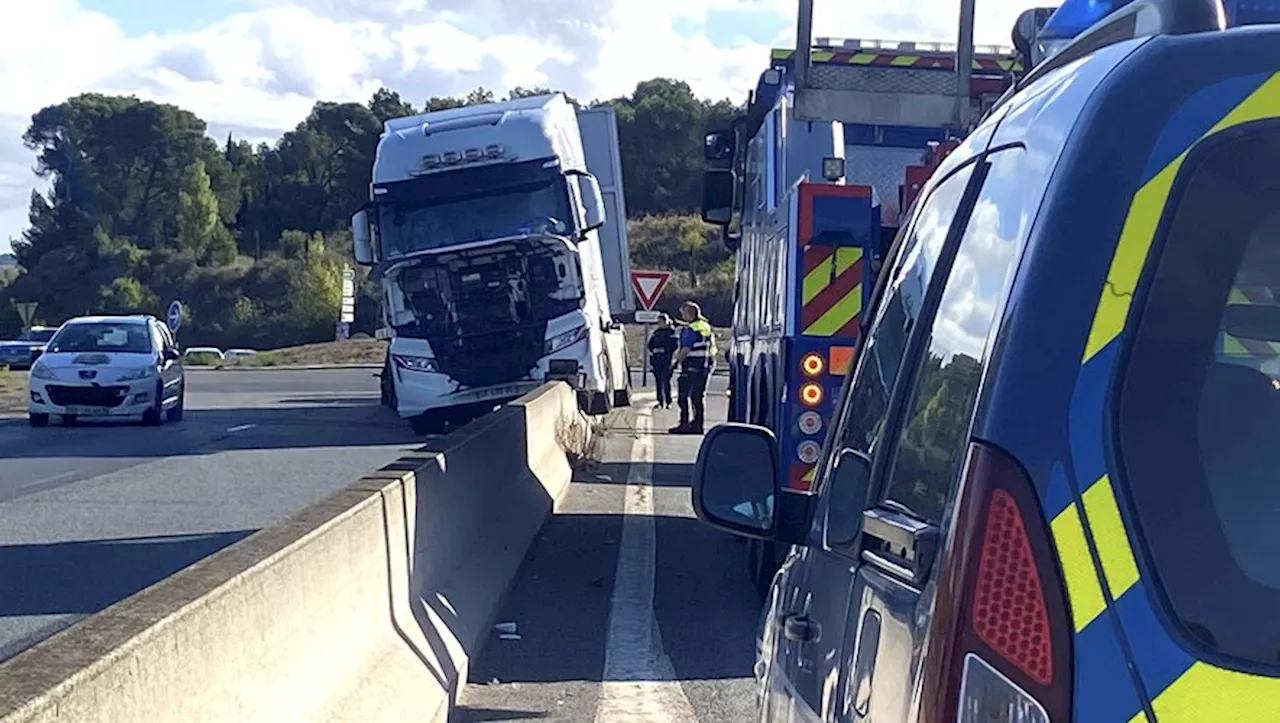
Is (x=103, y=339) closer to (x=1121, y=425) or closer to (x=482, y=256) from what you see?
(x=482, y=256)

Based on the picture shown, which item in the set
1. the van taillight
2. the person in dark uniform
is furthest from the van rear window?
the person in dark uniform

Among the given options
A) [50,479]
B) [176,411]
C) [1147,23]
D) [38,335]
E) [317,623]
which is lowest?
[38,335]

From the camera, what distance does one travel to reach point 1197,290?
2.19 meters

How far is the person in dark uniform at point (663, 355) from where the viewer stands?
98.9ft

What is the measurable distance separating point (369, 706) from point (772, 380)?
523 cm

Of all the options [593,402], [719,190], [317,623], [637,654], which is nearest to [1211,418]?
[317,623]

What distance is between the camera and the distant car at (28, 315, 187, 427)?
2583cm

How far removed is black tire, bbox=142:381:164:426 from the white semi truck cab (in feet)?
14.4

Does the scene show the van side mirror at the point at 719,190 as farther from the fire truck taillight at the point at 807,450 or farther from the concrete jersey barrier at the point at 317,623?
the fire truck taillight at the point at 807,450

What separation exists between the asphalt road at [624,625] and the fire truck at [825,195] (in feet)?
2.13

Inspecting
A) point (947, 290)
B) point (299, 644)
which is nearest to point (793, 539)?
point (947, 290)

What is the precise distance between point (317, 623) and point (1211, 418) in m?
3.94

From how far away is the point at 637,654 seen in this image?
8633 millimetres

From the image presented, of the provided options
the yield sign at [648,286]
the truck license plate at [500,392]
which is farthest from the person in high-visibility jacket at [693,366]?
the yield sign at [648,286]
